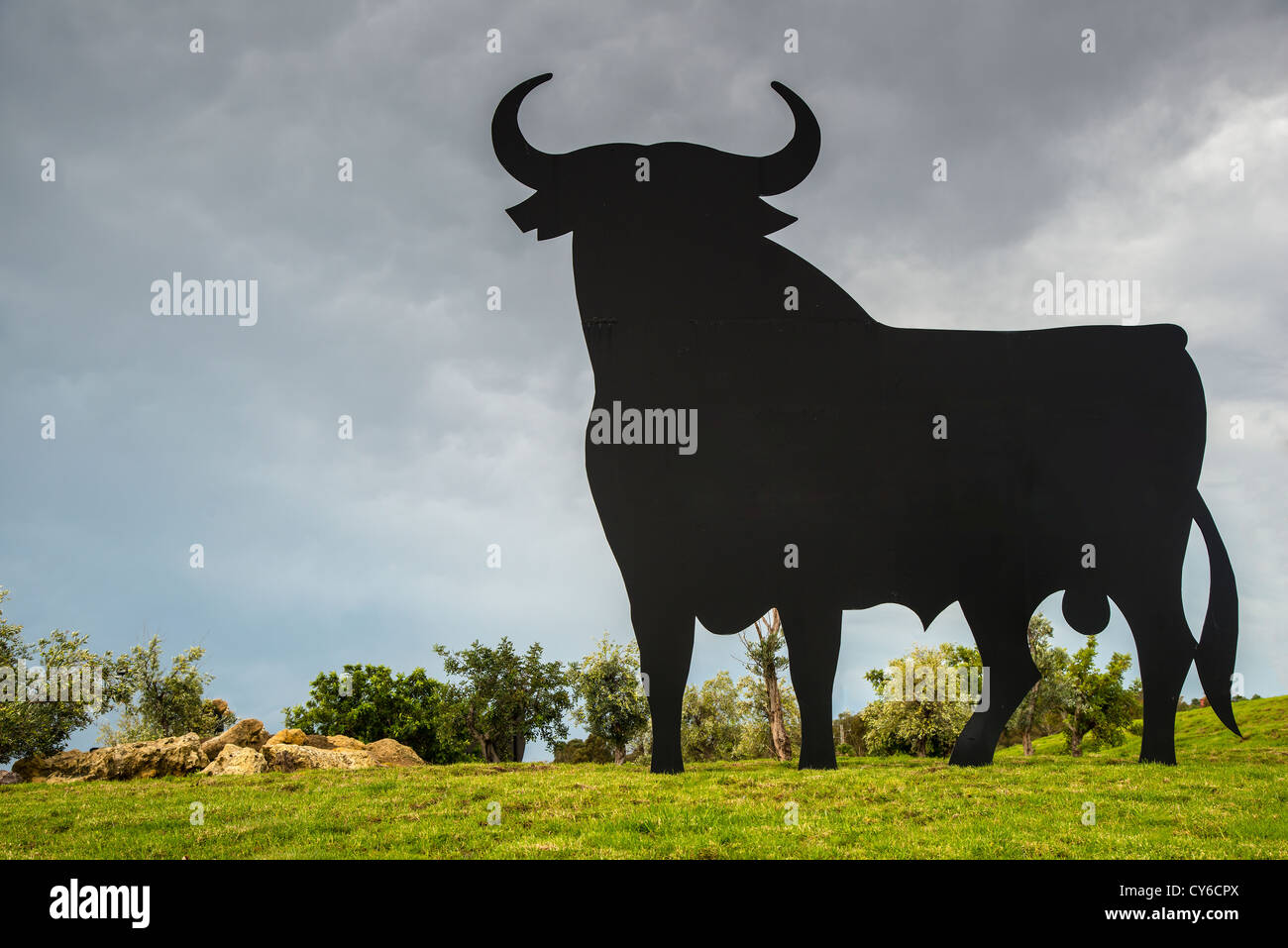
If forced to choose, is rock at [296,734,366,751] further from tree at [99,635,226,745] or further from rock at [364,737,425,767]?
tree at [99,635,226,745]

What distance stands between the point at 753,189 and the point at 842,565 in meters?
5.24

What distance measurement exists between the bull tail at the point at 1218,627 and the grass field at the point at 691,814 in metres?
0.97

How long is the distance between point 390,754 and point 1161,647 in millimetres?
13665

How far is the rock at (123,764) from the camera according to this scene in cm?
1304

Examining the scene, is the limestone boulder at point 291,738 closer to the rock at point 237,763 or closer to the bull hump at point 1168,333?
the rock at point 237,763

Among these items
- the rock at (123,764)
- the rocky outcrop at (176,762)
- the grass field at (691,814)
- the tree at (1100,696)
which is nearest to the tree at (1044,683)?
the tree at (1100,696)

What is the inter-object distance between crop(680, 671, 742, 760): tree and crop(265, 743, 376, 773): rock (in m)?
20.1

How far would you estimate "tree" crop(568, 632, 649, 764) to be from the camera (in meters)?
22.9

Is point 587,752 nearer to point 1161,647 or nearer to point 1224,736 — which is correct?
point 1224,736

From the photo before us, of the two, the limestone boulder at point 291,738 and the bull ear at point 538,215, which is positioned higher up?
the bull ear at point 538,215

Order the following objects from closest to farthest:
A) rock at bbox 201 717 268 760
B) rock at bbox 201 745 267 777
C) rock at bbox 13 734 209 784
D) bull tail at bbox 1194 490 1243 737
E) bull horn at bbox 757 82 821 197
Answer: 1. bull tail at bbox 1194 490 1243 737
2. bull horn at bbox 757 82 821 197
3. rock at bbox 201 745 267 777
4. rock at bbox 13 734 209 784
5. rock at bbox 201 717 268 760

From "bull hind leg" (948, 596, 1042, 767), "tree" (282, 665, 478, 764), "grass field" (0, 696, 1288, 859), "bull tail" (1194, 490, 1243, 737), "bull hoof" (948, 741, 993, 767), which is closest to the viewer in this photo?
"grass field" (0, 696, 1288, 859)

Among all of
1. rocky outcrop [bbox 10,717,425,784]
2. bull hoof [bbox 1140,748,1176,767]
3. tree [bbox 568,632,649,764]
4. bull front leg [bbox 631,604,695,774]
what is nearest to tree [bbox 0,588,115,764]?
rocky outcrop [bbox 10,717,425,784]
